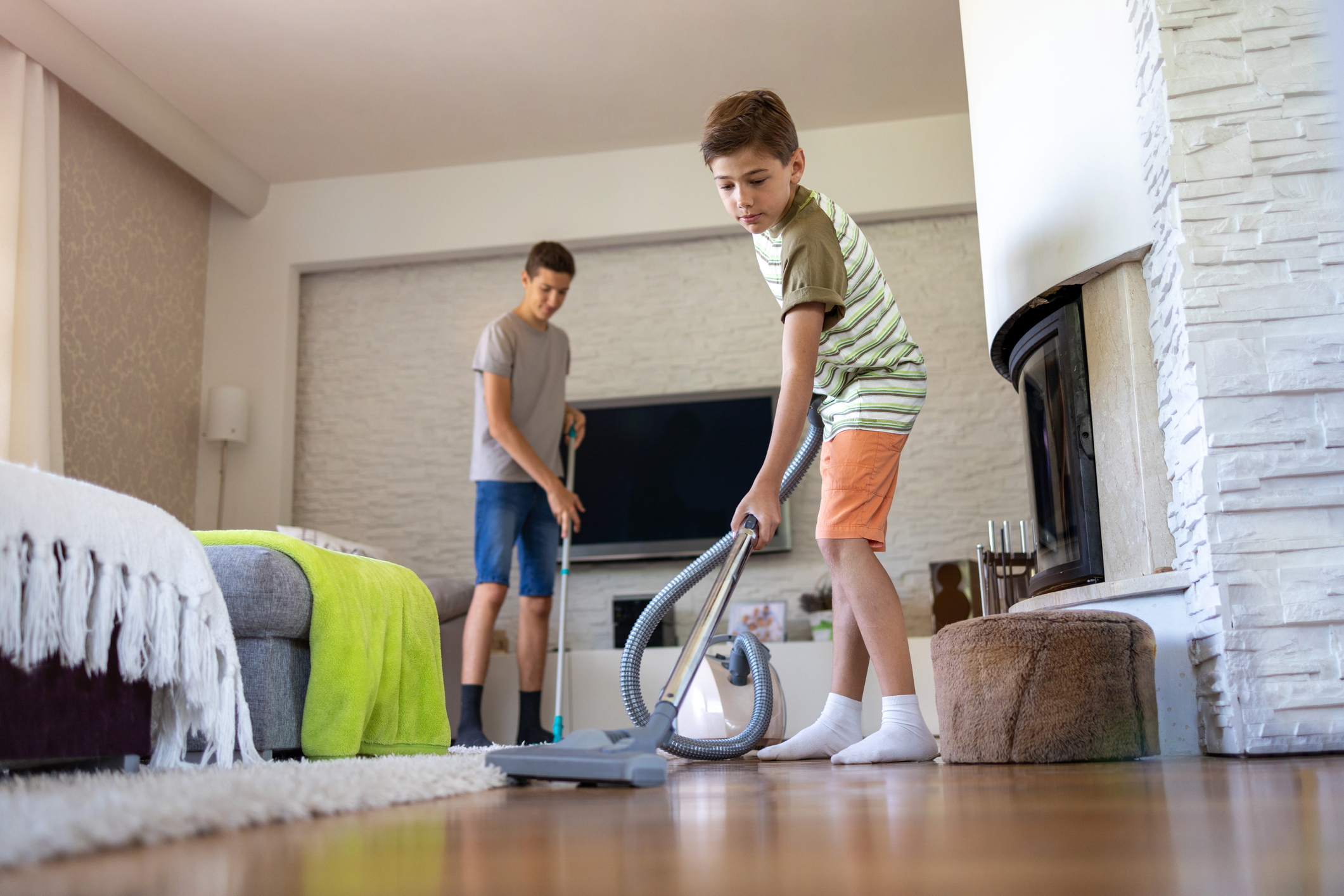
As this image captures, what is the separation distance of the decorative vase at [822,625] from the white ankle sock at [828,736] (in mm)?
2176

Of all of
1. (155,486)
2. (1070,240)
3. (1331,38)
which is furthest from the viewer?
(155,486)

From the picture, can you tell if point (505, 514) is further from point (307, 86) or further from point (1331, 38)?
point (1331, 38)

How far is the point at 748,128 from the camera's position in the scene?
1917 millimetres

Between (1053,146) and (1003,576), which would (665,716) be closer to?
(1053,146)

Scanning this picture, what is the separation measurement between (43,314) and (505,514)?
2135 millimetres

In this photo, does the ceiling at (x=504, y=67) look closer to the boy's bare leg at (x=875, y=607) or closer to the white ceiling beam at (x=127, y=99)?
the white ceiling beam at (x=127, y=99)

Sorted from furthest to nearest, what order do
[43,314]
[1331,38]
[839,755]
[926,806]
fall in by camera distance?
[43,314]
[839,755]
[926,806]
[1331,38]

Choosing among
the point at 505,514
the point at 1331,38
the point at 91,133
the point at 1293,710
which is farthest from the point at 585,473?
the point at 1331,38

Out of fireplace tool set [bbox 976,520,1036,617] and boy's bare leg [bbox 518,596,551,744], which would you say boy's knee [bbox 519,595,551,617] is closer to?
boy's bare leg [bbox 518,596,551,744]

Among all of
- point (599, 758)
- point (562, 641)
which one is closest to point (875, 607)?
point (599, 758)

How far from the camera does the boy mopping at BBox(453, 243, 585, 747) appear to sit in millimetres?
3541

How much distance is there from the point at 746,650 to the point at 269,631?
1064 millimetres

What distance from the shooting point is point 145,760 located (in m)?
1.67

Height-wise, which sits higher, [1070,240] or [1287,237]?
[1070,240]
